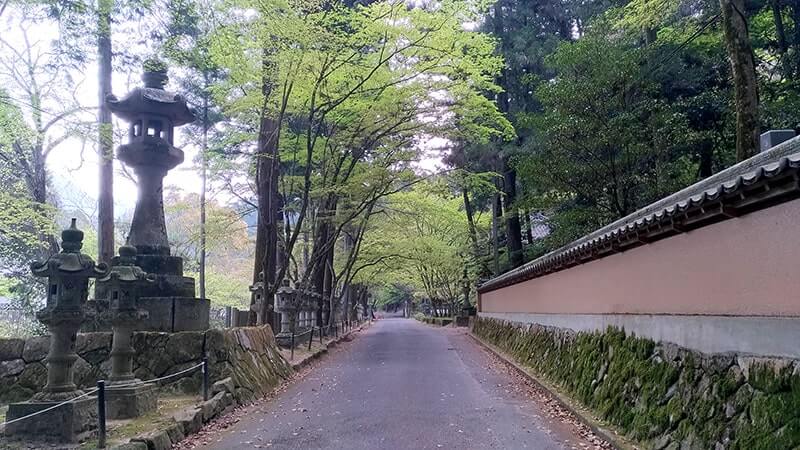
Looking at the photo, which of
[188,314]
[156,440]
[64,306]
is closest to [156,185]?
[188,314]

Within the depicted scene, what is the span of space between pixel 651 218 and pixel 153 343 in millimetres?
8101

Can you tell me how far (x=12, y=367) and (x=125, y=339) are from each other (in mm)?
2575

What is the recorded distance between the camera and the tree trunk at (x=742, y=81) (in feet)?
31.1

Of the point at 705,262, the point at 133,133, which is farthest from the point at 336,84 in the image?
the point at 705,262

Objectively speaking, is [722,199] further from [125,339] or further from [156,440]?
[125,339]

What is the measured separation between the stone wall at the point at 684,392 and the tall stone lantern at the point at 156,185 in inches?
274

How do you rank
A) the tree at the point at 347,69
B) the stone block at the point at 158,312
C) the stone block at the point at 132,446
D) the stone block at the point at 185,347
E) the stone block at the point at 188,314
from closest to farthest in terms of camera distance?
the stone block at the point at 132,446 → the stone block at the point at 185,347 → the stone block at the point at 158,312 → the stone block at the point at 188,314 → the tree at the point at 347,69

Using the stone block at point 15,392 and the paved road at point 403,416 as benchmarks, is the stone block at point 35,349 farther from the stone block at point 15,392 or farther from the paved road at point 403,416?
the paved road at point 403,416

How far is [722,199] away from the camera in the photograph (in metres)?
5.38

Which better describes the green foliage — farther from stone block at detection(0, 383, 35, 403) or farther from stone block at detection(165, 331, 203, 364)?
stone block at detection(0, 383, 35, 403)

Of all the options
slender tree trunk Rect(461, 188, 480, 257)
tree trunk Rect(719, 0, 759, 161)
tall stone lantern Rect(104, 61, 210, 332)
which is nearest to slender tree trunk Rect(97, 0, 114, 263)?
tall stone lantern Rect(104, 61, 210, 332)

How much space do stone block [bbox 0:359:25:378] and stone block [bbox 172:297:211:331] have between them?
2314 mm

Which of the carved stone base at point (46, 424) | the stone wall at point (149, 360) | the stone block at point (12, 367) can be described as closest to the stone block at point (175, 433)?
the carved stone base at point (46, 424)

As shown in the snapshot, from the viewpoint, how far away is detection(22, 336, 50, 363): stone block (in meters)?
9.44
